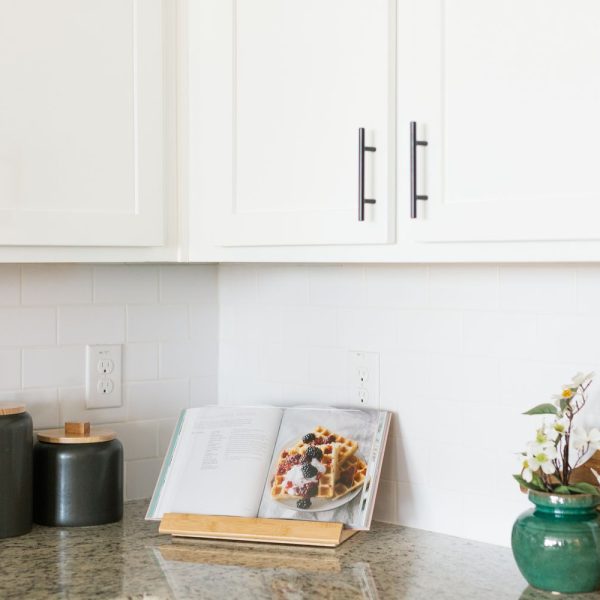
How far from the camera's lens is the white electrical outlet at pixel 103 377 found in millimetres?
2211

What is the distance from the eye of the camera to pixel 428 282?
6.49 feet

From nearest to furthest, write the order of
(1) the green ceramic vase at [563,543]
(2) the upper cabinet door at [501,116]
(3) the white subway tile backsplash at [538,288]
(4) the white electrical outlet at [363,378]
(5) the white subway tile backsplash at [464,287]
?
(2) the upper cabinet door at [501,116]
(1) the green ceramic vase at [563,543]
(3) the white subway tile backsplash at [538,288]
(5) the white subway tile backsplash at [464,287]
(4) the white electrical outlet at [363,378]

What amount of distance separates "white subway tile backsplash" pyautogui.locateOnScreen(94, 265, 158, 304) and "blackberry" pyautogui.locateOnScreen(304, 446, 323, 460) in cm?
55

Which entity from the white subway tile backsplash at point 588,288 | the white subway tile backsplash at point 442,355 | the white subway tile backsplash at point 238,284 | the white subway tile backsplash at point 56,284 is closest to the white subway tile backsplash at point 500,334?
the white subway tile backsplash at point 442,355

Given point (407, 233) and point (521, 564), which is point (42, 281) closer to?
point (407, 233)

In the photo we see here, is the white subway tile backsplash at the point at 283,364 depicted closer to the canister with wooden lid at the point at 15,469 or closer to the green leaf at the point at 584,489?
the canister with wooden lid at the point at 15,469

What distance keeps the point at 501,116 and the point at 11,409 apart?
1.06 metres

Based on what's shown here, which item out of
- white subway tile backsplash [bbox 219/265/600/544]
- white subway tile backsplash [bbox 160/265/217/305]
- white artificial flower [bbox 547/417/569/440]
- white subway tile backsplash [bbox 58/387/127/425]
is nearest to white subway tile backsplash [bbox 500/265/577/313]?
white subway tile backsplash [bbox 219/265/600/544]

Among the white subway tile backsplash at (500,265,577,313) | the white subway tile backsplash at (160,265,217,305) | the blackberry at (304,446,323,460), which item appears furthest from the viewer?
the white subway tile backsplash at (160,265,217,305)

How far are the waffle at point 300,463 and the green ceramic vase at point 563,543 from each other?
46cm

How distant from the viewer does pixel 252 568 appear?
1.75 metres

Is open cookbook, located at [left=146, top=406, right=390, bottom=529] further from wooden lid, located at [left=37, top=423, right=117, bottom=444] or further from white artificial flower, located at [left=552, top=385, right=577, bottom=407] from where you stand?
white artificial flower, located at [left=552, top=385, right=577, bottom=407]

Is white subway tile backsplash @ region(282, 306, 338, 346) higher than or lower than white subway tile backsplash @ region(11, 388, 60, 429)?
higher

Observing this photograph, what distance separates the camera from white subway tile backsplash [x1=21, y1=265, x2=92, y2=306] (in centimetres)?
212
